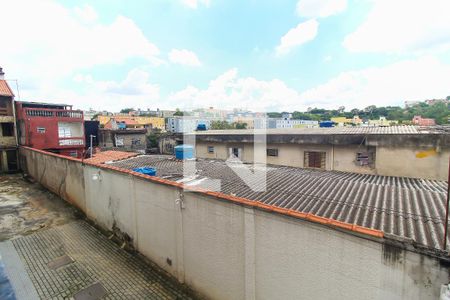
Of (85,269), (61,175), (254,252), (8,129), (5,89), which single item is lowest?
(85,269)

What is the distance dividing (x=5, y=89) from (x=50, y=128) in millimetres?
5904

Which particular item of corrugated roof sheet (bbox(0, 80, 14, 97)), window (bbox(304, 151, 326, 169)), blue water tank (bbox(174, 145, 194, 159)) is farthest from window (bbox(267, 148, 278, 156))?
corrugated roof sheet (bbox(0, 80, 14, 97))

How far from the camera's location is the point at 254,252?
177 inches

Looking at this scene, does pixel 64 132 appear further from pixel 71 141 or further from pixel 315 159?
pixel 315 159

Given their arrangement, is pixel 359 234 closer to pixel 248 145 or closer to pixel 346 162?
pixel 346 162

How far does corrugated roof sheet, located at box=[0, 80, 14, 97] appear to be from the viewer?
2019 cm

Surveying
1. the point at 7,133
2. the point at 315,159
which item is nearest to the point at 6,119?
the point at 7,133

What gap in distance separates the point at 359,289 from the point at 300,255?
91cm

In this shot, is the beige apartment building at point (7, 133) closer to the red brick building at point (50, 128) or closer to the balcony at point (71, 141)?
the red brick building at point (50, 128)

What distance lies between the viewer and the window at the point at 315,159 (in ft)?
38.2

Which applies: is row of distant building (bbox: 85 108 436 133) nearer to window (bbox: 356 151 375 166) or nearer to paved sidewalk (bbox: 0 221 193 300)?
window (bbox: 356 151 375 166)

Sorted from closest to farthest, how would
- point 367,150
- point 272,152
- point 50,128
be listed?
point 367,150 < point 272,152 < point 50,128

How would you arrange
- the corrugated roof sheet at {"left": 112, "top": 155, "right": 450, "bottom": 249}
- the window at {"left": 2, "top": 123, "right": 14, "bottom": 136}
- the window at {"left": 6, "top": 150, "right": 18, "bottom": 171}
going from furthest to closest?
the window at {"left": 2, "top": 123, "right": 14, "bottom": 136} < the window at {"left": 6, "top": 150, "right": 18, "bottom": 171} < the corrugated roof sheet at {"left": 112, "top": 155, "right": 450, "bottom": 249}

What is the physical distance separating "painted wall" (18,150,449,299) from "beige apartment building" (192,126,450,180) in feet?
26.3
